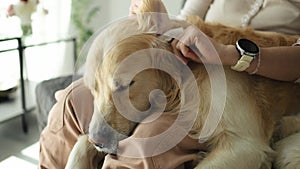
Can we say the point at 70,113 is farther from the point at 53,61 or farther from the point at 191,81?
the point at 53,61

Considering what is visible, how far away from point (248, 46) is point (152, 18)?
251 mm

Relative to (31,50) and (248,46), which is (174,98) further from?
(31,50)

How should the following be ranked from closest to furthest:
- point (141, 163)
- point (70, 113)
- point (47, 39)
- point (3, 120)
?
point (141, 163) → point (70, 113) → point (3, 120) → point (47, 39)

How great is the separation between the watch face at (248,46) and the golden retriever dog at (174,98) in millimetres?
69

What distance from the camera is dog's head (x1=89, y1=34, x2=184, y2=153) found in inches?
32.6

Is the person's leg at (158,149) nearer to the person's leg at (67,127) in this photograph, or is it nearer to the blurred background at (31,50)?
the person's leg at (67,127)

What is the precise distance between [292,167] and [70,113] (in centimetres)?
62

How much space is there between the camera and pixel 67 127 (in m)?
1.08

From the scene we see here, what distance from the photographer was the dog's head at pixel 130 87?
0.83 m

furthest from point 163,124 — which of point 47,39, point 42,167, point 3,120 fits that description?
point 47,39

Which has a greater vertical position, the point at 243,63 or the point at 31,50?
the point at 243,63

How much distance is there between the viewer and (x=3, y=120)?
2105 mm

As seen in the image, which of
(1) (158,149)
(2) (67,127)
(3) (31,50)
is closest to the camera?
(1) (158,149)

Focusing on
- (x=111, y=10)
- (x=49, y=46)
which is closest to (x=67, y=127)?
(x=49, y=46)
